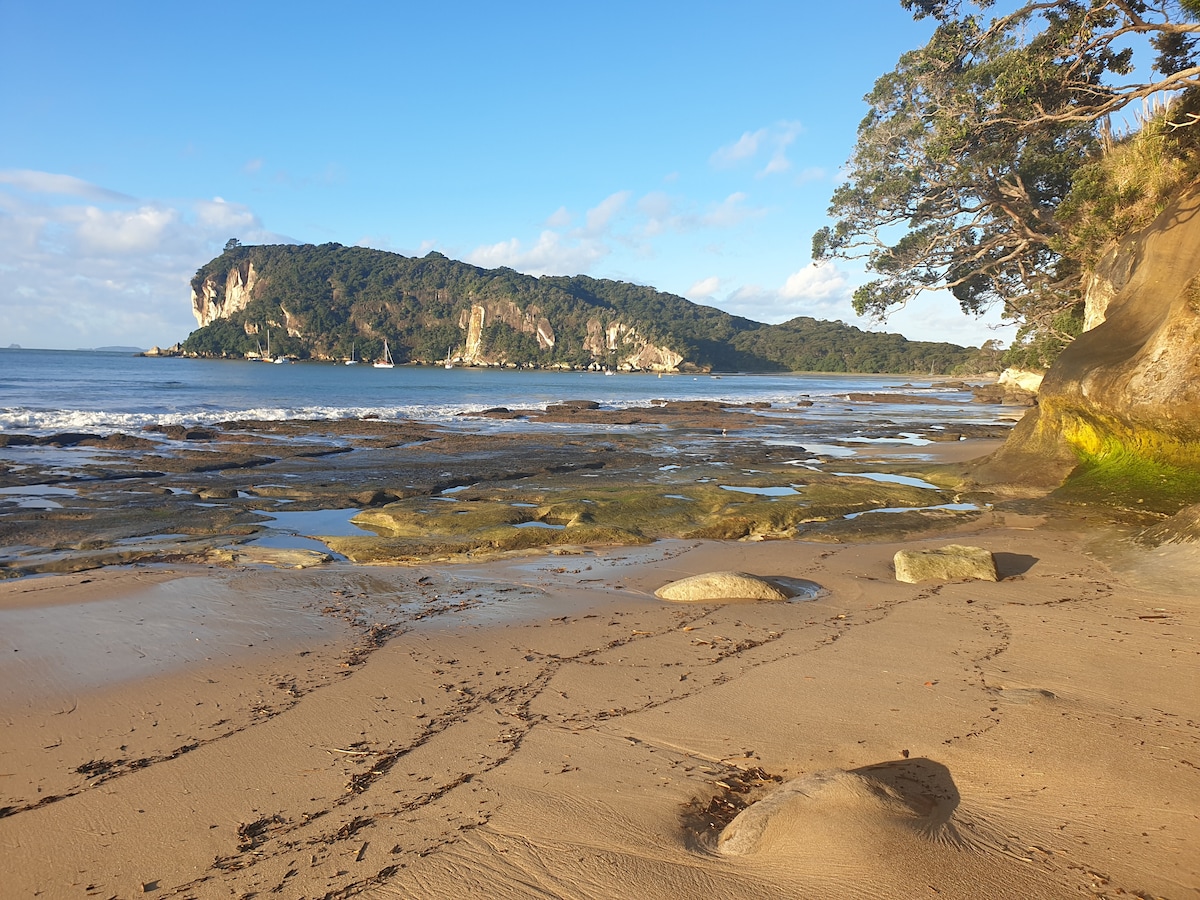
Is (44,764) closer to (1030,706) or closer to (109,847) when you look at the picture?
(109,847)

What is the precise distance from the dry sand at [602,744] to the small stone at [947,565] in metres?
0.62

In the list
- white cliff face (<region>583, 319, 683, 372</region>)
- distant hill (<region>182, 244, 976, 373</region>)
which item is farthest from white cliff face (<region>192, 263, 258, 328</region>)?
white cliff face (<region>583, 319, 683, 372</region>)

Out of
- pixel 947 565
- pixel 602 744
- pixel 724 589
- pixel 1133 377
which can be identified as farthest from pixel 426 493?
pixel 1133 377

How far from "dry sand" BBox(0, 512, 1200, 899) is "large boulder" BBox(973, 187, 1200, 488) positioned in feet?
15.6

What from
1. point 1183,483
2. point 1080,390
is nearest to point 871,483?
point 1080,390

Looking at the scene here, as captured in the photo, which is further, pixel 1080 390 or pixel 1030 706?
pixel 1080 390

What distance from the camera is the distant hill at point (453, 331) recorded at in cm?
17638

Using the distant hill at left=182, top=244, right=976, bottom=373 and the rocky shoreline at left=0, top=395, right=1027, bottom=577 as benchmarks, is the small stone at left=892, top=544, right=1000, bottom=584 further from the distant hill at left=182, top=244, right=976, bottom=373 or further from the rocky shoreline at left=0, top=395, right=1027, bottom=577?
the distant hill at left=182, top=244, right=976, bottom=373

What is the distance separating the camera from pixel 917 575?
9320 mm

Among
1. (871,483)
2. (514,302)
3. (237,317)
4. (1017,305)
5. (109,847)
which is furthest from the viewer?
(514,302)

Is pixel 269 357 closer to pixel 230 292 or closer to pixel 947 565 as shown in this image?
pixel 230 292

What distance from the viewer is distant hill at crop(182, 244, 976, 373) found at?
176375 millimetres

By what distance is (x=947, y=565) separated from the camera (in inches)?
370

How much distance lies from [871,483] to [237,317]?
624 feet
